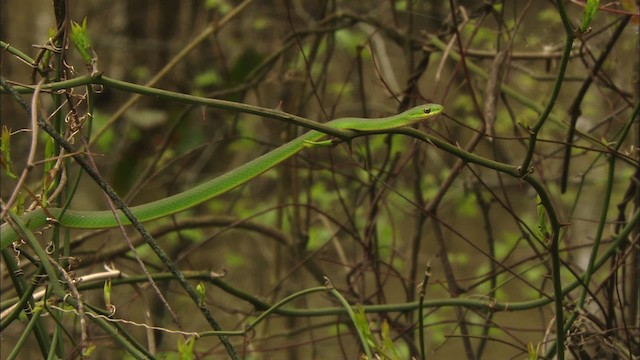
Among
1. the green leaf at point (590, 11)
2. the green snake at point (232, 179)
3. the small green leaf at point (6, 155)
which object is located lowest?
the green snake at point (232, 179)

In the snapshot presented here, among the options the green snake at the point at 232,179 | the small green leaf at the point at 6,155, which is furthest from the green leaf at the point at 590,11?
the small green leaf at the point at 6,155

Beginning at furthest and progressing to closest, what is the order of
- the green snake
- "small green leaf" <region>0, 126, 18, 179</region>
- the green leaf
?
1. the green snake
2. the green leaf
3. "small green leaf" <region>0, 126, 18, 179</region>

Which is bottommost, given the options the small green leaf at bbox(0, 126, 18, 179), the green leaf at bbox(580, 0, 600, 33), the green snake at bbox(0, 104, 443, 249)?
the green snake at bbox(0, 104, 443, 249)

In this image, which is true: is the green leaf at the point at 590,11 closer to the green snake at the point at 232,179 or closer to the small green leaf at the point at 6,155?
the green snake at the point at 232,179

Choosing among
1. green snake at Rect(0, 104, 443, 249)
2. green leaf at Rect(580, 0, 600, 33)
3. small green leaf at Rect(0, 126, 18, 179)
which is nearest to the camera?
small green leaf at Rect(0, 126, 18, 179)

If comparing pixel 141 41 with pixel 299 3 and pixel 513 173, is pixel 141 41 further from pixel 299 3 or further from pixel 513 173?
pixel 513 173

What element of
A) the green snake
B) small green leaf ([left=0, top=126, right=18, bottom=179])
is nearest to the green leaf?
the green snake

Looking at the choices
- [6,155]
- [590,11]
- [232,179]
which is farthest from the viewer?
[232,179]

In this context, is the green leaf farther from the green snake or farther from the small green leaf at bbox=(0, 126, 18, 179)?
the small green leaf at bbox=(0, 126, 18, 179)

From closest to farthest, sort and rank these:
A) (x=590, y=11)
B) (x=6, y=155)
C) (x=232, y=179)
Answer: (x=6, y=155)
(x=590, y=11)
(x=232, y=179)

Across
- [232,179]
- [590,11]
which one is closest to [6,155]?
[232,179]

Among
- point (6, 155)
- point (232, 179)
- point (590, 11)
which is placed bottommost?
point (232, 179)

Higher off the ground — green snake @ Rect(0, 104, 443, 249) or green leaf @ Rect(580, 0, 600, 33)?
green leaf @ Rect(580, 0, 600, 33)

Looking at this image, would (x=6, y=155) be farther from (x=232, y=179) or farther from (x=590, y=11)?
(x=590, y=11)
